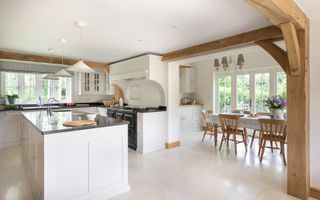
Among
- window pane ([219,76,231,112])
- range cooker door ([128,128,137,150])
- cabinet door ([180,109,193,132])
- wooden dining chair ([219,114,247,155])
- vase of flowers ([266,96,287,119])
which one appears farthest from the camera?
window pane ([219,76,231,112])

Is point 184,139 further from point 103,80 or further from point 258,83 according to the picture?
point 103,80

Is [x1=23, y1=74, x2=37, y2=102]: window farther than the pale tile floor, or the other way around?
[x1=23, y1=74, x2=37, y2=102]: window

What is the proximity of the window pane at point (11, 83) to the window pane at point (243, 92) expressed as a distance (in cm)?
662

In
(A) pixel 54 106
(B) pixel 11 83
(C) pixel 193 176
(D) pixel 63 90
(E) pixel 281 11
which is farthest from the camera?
(D) pixel 63 90

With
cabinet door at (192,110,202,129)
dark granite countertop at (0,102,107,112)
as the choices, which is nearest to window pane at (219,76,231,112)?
cabinet door at (192,110,202,129)

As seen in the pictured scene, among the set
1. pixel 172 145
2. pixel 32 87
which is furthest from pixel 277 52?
pixel 32 87

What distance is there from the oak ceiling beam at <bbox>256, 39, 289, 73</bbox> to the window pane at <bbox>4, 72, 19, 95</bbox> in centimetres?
601

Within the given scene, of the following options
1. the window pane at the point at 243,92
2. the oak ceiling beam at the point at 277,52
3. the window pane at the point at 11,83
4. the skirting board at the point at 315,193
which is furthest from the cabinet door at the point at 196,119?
the window pane at the point at 11,83

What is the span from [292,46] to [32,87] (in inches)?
245

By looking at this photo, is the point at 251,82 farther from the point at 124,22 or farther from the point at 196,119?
the point at 124,22

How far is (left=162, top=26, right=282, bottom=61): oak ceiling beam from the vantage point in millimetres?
2782

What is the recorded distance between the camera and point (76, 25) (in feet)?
9.30

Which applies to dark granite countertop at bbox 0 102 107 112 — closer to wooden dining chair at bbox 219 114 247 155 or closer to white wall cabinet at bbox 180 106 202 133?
white wall cabinet at bbox 180 106 202 133

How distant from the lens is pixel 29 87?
5.50 m
